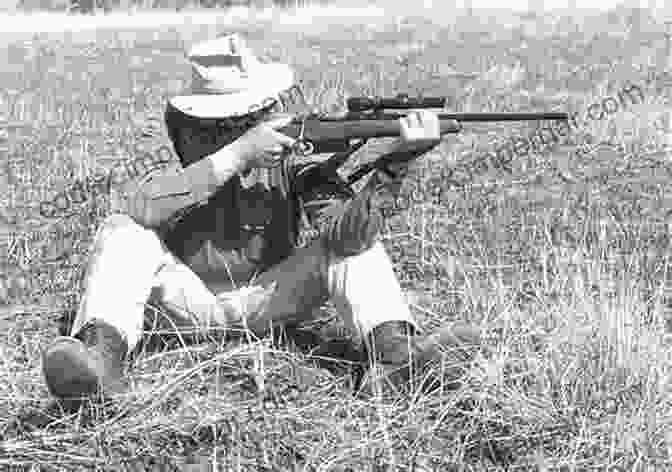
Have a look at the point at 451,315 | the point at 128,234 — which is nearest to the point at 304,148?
the point at 128,234

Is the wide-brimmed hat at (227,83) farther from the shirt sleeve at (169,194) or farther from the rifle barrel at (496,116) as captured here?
the rifle barrel at (496,116)

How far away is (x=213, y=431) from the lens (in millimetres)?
2609

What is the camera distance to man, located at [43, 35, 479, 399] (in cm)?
277

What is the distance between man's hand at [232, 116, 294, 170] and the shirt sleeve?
12 cm

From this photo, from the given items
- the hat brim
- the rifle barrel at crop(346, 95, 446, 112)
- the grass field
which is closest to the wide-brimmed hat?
the hat brim

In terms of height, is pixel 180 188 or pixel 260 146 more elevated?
pixel 260 146

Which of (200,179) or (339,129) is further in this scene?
(339,129)

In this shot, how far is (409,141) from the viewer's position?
118 inches

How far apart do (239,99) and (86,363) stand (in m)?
1.14

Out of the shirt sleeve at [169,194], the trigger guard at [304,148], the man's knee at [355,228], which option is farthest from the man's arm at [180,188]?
the man's knee at [355,228]

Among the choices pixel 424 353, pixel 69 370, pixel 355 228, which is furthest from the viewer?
pixel 355 228

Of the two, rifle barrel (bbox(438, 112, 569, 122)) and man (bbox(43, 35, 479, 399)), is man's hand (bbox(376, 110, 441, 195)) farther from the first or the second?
rifle barrel (bbox(438, 112, 569, 122))

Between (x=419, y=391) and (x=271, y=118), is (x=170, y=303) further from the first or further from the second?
(x=419, y=391)

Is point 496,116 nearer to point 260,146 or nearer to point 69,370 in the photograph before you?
point 260,146
